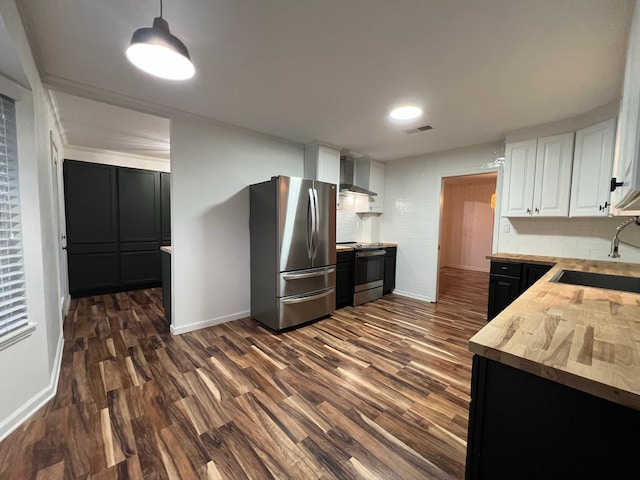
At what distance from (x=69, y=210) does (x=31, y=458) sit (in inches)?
142

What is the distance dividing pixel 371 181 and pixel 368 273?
1619mm

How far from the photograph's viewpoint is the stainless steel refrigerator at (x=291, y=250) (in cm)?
289

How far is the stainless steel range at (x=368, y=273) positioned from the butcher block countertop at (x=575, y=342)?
2564 mm

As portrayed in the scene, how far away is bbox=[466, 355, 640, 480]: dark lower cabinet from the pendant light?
185 cm

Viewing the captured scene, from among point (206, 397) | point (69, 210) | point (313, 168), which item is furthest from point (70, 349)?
point (313, 168)

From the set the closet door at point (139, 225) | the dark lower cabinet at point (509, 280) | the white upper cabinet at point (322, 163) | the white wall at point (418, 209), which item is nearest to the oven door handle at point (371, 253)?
the white wall at point (418, 209)

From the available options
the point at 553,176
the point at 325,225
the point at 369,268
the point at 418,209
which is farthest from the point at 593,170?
the point at 325,225

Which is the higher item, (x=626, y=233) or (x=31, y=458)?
(x=626, y=233)

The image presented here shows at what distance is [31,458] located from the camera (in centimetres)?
136

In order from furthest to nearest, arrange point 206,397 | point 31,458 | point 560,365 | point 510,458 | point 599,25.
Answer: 1. point 206,397
2. point 599,25
3. point 31,458
4. point 510,458
5. point 560,365

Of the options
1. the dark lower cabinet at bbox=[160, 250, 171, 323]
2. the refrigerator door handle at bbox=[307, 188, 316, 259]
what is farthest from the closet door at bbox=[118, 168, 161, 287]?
the refrigerator door handle at bbox=[307, 188, 316, 259]

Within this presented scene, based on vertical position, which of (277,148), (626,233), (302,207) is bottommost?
(626,233)

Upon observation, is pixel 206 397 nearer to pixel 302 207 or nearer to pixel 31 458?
pixel 31 458

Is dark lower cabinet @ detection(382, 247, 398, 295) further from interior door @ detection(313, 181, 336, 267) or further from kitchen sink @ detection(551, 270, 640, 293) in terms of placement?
kitchen sink @ detection(551, 270, 640, 293)
